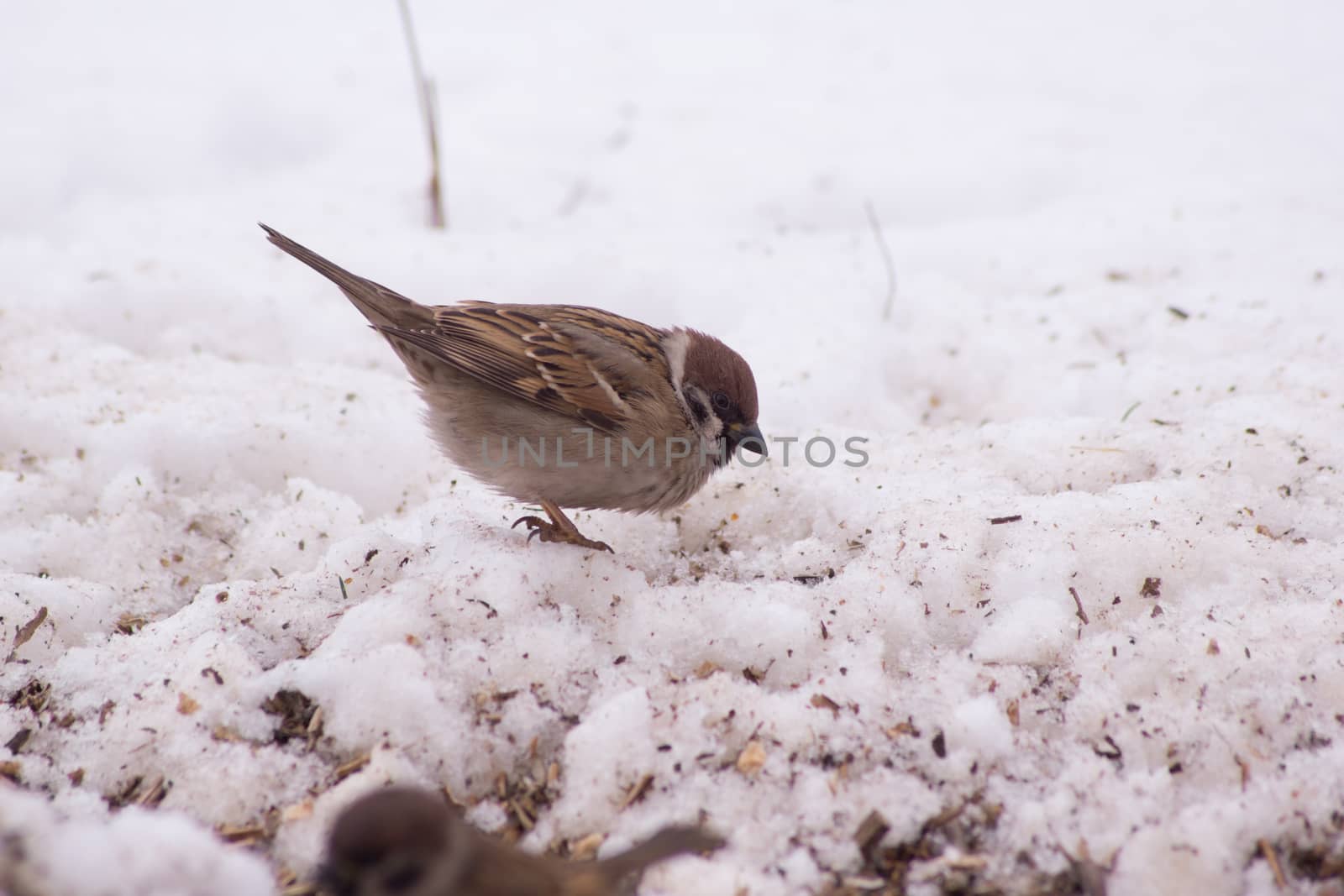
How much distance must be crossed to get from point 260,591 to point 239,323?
2.36 meters

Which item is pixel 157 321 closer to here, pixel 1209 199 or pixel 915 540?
pixel 915 540

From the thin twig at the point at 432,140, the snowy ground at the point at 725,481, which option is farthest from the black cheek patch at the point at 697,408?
the thin twig at the point at 432,140

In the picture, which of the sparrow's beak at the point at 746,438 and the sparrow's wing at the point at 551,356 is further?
the sparrow's beak at the point at 746,438

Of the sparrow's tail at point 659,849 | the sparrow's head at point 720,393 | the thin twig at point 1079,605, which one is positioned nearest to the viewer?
the sparrow's tail at point 659,849

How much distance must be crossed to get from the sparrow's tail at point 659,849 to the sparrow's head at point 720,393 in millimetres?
1767

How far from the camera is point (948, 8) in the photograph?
28.2 ft

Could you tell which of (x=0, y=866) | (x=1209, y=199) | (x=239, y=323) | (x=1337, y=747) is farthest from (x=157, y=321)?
(x=1209, y=199)

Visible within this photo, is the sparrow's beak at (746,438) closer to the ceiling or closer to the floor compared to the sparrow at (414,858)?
closer to the floor

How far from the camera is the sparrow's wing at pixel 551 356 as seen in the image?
324 cm

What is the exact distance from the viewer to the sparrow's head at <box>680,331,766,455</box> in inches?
132

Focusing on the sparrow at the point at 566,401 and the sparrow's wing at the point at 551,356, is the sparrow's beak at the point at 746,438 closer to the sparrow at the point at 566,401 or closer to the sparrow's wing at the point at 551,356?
the sparrow at the point at 566,401

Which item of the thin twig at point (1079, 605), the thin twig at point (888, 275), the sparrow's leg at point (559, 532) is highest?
the thin twig at point (888, 275)

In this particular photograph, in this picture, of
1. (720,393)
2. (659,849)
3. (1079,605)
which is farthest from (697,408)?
(659,849)

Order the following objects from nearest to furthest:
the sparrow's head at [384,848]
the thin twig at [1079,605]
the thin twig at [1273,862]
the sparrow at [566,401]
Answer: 1. the sparrow's head at [384,848]
2. the thin twig at [1273,862]
3. the thin twig at [1079,605]
4. the sparrow at [566,401]
